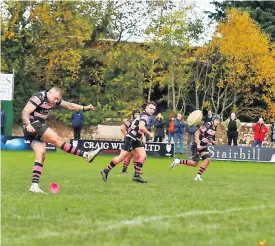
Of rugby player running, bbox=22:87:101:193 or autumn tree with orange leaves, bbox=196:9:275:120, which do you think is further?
autumn tree with orange leaves, bbox=196:9:275:120

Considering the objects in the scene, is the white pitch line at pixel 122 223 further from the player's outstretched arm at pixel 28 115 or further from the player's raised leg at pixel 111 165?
the player's raised leg at pixel 111 165

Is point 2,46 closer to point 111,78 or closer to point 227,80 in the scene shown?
point 111,78

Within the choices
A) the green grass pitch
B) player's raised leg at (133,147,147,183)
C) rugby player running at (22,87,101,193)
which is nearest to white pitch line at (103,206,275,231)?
the green grass pitch

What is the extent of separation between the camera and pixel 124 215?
389 inches

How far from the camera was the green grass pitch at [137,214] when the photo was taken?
8078mm

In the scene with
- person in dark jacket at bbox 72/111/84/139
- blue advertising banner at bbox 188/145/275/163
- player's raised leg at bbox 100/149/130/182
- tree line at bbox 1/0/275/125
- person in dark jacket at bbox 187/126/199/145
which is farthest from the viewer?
tree line at bbox 1/0/275/125

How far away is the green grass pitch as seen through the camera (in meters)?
8.08

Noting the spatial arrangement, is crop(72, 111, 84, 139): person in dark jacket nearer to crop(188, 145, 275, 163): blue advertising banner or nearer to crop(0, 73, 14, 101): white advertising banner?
crop(0, 73, 14, 101): white advertising banner

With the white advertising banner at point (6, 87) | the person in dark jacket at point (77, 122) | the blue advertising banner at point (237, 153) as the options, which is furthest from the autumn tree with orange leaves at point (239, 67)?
the white advertising banner at point (6, 87)

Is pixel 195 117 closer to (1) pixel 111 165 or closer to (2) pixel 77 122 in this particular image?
(1) pixel 111 165

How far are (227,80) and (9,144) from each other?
2157cm

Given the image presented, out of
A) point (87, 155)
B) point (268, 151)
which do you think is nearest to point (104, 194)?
point (87, 155)

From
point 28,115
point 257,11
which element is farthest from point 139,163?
point 257,11

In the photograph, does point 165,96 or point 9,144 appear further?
point 165,96
